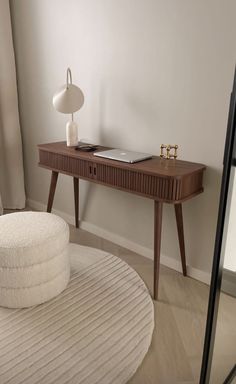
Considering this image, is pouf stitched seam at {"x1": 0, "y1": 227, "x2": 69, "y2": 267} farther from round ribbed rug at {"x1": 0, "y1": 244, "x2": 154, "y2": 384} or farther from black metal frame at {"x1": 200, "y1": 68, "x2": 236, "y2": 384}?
black metal frame at {"x1": 200, "y1": 68, "x2": 236, "y2": 384}

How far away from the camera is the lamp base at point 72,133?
2203 mm

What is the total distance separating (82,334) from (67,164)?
1.06 m

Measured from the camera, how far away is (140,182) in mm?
1747

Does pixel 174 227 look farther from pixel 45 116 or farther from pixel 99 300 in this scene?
pixel 45 116

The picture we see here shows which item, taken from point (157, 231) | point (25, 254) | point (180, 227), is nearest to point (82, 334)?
point (25, 254)

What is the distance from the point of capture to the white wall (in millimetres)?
1698

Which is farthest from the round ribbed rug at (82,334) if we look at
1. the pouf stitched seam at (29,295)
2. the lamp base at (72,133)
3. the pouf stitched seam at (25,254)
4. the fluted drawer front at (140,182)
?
the lamp base at (72,133)

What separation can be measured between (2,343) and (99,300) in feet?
1.74

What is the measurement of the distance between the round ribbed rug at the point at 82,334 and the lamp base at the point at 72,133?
2.86ft

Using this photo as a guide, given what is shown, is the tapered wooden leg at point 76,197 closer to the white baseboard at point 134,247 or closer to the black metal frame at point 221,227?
the white baseboard at point 134,247

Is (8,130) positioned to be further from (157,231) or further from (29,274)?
(157,231)

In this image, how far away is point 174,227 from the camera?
6.77 ft

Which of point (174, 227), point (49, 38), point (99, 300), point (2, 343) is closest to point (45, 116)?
point (49, 38)

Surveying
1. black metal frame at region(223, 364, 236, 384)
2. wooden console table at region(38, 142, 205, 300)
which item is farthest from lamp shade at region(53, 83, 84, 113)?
black metal frame at region(223, 364, 236, 384)
